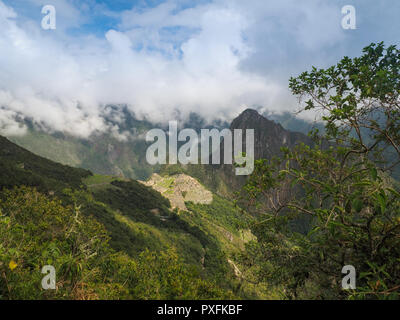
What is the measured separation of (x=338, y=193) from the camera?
4777 mm

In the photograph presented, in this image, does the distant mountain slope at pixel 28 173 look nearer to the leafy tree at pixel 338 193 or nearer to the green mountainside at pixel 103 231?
the green mountainside at pixel 103 231

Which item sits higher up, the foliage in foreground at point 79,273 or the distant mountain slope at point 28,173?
the distant mountain slope at point 28,173

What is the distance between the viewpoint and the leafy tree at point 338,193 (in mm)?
4969

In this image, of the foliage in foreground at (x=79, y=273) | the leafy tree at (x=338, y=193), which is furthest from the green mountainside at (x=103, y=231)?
the leafy tree at (x=338, y=193)

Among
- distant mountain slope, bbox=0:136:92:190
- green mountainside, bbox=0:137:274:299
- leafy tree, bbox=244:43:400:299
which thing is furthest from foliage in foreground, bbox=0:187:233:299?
distant mountain slope, bbox=0:136:92:190

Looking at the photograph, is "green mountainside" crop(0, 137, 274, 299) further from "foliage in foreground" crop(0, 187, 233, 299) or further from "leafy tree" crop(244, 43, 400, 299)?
"leafy tree" crop(244, 43, 400, 299)

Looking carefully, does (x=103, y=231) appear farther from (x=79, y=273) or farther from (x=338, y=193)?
(x=338, y=193)

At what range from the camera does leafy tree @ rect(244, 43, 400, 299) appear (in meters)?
4.97

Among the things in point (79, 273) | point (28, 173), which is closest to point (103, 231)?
point (79, 273)

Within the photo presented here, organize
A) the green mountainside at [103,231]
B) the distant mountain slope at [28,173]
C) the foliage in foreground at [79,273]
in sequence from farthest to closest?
the distant mountain slope at [28,173], the green mountainside at [103,231], the foliage in foreground at [79,273]

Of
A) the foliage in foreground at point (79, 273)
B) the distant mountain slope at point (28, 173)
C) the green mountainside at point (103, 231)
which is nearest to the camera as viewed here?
the foliage in foreground at point (79, 273)
